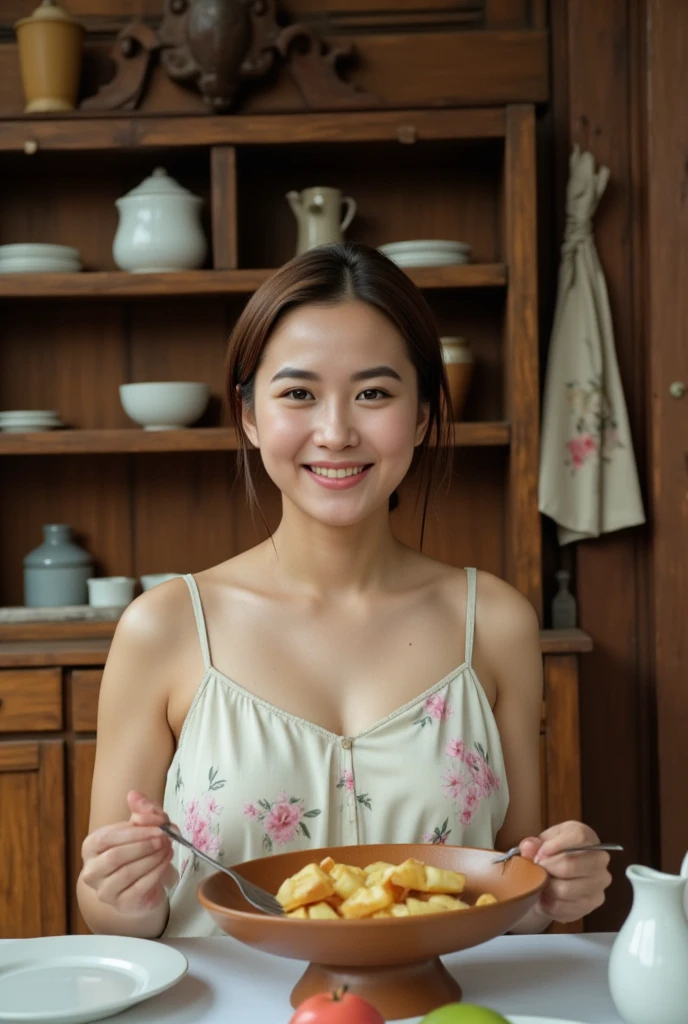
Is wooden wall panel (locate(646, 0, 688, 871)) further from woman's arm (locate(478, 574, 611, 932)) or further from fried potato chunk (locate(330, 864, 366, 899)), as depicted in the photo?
fried potato chunk (locate(330, 864, 366, 899))

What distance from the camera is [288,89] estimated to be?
287 cm

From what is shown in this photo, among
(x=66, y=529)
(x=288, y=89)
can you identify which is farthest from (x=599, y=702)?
(x=288, y=89)

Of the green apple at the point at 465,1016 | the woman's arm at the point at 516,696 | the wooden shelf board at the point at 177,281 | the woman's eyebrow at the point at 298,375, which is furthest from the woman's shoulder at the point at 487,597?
the wooden shelf board at the point at 177,281

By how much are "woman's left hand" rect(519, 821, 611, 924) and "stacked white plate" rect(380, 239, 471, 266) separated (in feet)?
6.50

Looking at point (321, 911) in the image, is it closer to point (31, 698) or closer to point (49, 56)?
point (31, 698)

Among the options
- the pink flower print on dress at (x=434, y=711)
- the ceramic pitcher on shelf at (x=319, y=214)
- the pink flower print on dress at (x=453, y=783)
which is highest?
the ceramic pitcher on shelf at (x=319, y=214)

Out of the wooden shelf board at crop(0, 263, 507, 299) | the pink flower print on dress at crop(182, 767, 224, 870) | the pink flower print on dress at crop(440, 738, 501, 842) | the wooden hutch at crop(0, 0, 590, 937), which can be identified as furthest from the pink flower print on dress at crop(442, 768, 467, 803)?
the wooden shelf board at crop(0, 263, 507, 299)

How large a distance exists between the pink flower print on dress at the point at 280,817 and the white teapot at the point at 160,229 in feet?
5.93

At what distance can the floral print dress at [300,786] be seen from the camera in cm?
134

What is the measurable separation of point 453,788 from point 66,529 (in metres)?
1.85

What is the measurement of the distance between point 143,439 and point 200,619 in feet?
4.83

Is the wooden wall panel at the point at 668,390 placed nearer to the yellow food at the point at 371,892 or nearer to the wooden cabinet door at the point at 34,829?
the wooden cabinet door at the point at 34,829

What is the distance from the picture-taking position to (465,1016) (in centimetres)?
63

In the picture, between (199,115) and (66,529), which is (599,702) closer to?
(66,529)
